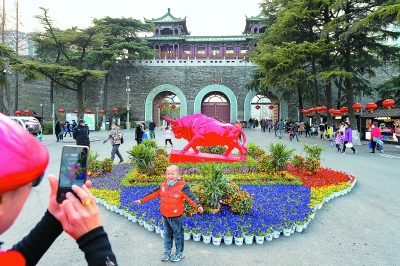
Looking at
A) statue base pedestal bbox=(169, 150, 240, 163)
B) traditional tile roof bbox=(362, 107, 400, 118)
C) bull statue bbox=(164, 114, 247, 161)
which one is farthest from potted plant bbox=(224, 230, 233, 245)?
traditional tile roof bbox=(362, 107, 400, 118)

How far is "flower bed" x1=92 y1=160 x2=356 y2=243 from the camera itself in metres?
3.94

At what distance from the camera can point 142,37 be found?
31.4 metres

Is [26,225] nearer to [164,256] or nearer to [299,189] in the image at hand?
[164,256]

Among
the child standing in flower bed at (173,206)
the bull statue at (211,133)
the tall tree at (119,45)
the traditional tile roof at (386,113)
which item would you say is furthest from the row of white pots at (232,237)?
the tall tree at (119,45)

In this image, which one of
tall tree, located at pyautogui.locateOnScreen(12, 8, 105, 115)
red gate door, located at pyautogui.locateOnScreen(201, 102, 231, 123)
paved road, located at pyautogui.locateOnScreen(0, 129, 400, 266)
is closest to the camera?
paved road, located at pyautogui.locateOnScreen(0, 129, 400, 266)

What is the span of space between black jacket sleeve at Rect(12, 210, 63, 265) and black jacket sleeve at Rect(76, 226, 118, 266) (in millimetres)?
262

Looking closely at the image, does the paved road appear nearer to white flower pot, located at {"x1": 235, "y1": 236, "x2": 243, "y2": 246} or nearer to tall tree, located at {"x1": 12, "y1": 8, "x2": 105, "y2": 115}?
white flower pot, located at {"x1": 235, "y1": 236, "x2": 243, "y2": 246}

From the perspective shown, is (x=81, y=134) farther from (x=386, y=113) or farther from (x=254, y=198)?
(x=386, y=113)

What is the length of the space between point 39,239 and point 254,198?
4.64 metres

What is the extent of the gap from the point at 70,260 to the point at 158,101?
2972 cm

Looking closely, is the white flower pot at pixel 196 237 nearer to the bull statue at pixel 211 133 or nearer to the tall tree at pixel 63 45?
the bull statue at pixel 211 133

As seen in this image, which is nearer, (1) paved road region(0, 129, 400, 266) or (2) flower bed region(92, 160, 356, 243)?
(1) paved road region(0, 129, 400, 266)

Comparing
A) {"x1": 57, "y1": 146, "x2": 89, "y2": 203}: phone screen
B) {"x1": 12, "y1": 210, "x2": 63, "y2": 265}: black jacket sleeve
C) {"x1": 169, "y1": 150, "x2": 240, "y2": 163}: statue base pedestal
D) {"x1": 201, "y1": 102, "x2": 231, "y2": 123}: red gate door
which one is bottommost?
{"x1": 169, "y1": 150, "x2": 240, "y2": 163}: statue base pedestal

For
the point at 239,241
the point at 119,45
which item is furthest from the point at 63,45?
the point at 239,241
